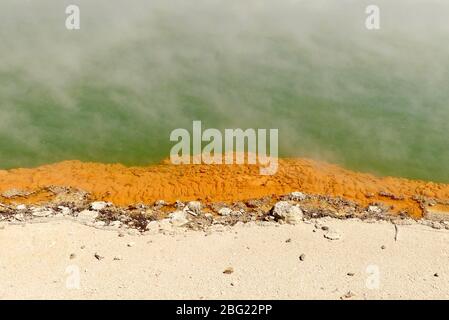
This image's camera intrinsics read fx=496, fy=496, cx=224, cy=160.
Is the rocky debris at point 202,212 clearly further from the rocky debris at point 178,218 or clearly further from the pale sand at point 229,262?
the pale sand at point 229,262

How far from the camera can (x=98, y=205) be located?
48.8 ft

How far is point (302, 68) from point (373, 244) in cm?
1149

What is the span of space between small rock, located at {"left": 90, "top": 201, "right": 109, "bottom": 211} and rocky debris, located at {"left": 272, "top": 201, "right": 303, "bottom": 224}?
5075 mm

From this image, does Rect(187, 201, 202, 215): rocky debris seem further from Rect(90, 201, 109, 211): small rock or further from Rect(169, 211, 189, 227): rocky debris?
Rect(90, 201, 109, 211): small rock

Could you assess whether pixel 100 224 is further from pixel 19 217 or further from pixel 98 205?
pixel 19 217

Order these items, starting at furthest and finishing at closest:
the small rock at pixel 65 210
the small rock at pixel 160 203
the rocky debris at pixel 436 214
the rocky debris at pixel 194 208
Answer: the small rock at pixel 160 203 → the rocky debris at pixel 436 214 → the rocky debris at pixel 194 208 → the small rock at pixel 65 210

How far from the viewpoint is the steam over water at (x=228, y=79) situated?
1816 centimetres

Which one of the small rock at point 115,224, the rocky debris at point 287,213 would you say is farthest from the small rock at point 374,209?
the small rock at point 115,224

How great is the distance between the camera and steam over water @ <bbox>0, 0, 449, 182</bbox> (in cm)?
1816

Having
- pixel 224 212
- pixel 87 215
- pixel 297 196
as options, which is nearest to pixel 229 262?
pixel 224 212

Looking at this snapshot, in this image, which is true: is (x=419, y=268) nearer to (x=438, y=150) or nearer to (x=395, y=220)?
(x=395, y=220)

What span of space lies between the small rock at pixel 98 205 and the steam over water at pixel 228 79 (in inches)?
106

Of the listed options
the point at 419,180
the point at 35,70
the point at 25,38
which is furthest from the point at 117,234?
the point at 25,38
